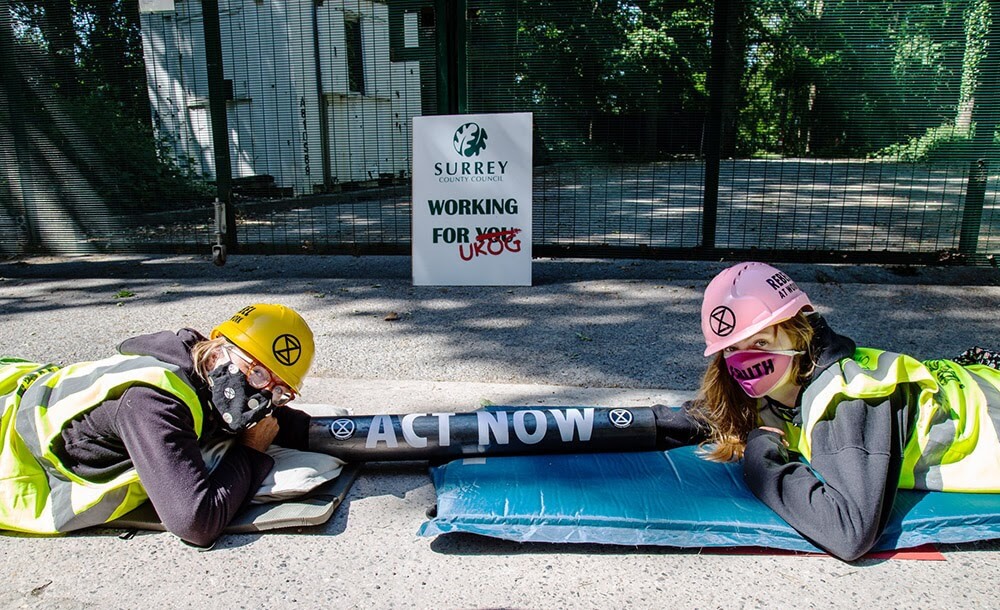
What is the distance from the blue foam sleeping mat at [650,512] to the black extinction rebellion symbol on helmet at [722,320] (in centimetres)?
65

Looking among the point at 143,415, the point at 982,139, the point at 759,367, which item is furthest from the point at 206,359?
the point at 982,139

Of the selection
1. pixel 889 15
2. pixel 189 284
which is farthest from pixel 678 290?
pixel 189 284

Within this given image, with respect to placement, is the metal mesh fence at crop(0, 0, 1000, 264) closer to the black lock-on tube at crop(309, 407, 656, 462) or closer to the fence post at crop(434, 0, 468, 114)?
the fence post at crop(434, 0, 468, 114)

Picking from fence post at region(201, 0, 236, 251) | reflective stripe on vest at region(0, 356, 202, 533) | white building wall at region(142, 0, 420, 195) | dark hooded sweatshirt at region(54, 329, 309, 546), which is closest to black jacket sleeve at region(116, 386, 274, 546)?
dark hooded sweatshirt at region(54, 329, 309, 546)

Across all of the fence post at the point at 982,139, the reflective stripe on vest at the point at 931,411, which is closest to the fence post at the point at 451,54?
the fence post at the point at 982,139

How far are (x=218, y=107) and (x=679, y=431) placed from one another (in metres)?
5.64

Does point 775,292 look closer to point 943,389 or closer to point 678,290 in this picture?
point 943,389

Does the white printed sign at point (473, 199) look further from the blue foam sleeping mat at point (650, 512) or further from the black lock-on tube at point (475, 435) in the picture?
the blue foam sleeping mat at point (650, 512)

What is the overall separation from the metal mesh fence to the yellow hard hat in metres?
4.27

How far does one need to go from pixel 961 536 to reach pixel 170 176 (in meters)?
7.30

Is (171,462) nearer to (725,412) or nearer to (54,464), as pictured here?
(54,464)

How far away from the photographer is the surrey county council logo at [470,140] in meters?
6.30

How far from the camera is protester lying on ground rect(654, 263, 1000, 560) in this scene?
94.1 inches

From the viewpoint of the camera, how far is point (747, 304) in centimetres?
261
